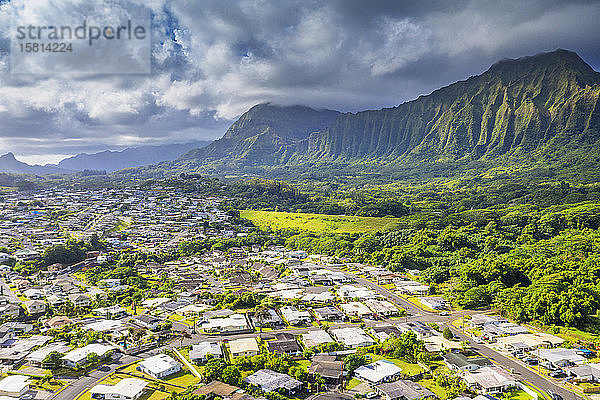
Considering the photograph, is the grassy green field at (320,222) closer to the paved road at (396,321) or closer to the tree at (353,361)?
the paved road at (396,321)

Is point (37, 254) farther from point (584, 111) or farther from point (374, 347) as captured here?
point (584, 111)

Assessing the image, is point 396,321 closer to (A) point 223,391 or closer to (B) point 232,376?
(B) point 232,376

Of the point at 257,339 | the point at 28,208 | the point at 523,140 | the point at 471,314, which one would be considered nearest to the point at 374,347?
the point at 257,339

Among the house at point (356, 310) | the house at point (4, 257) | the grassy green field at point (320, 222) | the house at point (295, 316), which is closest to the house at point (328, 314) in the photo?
the house at point (356, 310)

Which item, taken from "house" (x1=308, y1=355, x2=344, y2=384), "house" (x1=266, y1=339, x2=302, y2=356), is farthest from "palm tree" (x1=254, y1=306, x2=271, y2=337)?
"house" (x1=308, y1=355, x2=344, y2=384)

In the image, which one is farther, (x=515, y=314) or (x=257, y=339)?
(x=515, y=314)
